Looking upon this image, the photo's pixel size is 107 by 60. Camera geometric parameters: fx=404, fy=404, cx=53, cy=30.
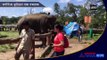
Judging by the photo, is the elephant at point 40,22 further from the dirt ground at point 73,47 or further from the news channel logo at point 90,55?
the news channel logo at point 90,55

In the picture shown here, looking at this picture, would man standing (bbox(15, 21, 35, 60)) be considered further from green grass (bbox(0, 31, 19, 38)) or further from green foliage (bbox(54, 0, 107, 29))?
green foliage (bbox(54, 0, 107, 29))

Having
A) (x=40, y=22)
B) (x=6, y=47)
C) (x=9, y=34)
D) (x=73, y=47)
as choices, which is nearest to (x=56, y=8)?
(x=40, y=22)

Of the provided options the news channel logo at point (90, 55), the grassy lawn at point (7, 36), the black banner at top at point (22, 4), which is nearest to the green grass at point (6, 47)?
the grassy lawn at point (7, 36)

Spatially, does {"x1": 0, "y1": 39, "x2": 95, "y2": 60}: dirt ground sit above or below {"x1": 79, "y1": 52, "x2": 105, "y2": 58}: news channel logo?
above

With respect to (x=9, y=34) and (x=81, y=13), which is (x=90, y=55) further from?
(x=9, y=34)

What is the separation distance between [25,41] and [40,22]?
369mm

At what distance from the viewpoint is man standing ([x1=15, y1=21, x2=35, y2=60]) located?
6.02 m

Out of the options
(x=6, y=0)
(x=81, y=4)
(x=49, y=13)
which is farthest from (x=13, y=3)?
(x=81, y=4)

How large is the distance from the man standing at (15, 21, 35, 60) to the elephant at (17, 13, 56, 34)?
0.06 m

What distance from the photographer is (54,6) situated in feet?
19.5

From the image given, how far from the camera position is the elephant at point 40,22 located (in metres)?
6.00

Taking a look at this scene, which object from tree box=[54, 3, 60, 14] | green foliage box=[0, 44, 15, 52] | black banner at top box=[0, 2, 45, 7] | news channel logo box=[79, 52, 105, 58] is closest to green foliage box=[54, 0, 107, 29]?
tree box=[54, 3, 60, 14]

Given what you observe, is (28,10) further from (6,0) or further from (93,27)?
(93,27)

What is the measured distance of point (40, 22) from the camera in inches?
237
